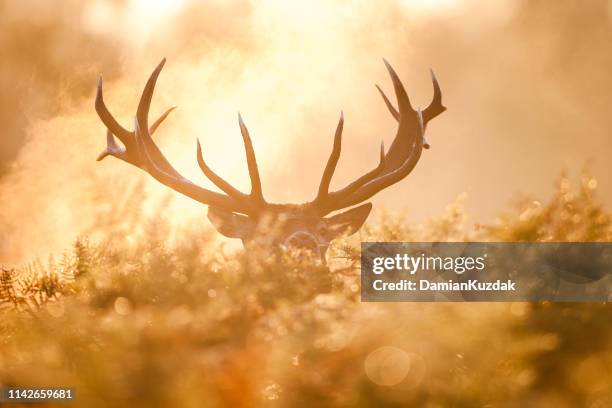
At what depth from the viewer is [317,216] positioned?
7469mm

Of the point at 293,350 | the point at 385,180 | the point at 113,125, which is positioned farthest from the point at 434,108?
the point at 293,350

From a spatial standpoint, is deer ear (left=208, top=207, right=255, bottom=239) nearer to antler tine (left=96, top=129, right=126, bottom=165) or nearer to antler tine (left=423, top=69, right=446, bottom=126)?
antler tine (left=96, top=129, right=126, bottom=165)

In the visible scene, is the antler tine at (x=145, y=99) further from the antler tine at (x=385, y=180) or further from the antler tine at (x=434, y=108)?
the antler tine at (x=434, y=108)

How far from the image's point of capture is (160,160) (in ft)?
27.1

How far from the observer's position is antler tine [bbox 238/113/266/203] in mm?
7527

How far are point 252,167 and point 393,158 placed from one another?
7.35 ft

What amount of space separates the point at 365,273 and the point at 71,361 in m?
0.81

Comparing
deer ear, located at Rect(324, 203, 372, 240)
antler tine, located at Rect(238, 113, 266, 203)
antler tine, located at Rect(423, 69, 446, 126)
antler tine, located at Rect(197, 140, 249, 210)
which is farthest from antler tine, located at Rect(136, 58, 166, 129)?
antler tine, located at Rect(423, 69, 446, 126)

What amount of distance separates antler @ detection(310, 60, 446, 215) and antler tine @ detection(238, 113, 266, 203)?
673 millimetres

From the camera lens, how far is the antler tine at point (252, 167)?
7.53 meters

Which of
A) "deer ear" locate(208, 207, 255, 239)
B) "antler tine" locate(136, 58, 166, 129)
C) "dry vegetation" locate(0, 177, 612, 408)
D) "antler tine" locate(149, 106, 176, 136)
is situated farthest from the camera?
"antler tine" locate(149, 106, 176, 136)

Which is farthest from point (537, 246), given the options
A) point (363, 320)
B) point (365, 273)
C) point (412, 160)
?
point (412, 160)

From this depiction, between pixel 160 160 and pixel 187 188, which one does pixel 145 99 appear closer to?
pixel 160 160

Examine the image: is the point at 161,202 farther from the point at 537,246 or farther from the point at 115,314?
the point at 537,246
